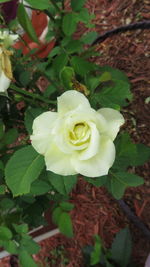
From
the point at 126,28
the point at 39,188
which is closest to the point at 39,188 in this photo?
the point at 39,188

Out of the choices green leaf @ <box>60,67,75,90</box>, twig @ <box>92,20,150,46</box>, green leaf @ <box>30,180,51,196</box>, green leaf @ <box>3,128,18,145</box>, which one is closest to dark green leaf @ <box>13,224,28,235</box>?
green leaf @ <box>30,180,51,196</box>

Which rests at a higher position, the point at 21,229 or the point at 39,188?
the point at 39,188

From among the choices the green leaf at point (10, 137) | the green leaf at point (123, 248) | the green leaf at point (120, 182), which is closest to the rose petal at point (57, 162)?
the green leaf at point (120, 182)

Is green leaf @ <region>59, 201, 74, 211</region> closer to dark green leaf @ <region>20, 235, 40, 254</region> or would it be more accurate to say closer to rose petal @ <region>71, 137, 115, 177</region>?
dark green leaf @ <region>20, 235, 40, 254</region>

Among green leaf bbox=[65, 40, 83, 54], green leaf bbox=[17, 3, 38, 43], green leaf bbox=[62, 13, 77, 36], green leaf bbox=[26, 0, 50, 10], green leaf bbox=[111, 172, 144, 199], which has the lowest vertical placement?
green leaf bbox=[111, 172, 144, 199]

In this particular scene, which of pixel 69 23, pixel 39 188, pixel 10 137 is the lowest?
pixel 39 188

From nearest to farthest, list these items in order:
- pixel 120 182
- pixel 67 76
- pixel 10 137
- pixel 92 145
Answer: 1. pixel 92 145
2. pixel 67 76
3. pixel 120 182
4. pixel 10 137

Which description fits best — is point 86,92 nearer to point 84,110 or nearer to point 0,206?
point 84,110

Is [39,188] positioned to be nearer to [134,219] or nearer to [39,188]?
[39,188]
